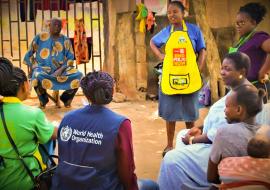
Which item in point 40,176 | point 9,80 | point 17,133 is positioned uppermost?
point 9,80

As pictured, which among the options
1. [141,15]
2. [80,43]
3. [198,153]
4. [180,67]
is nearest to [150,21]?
[141,15]

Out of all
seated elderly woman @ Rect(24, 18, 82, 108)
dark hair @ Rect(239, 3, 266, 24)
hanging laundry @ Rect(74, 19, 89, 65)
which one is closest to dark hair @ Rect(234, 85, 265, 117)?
dark hair @ Rect(239, 3, 266, 24)

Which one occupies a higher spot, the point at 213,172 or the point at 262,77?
the point at 262,77

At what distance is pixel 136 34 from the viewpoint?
9.23 m

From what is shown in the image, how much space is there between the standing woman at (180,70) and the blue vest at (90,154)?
8.48 feet

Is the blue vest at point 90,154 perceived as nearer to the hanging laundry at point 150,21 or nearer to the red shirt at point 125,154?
the red shirt at point 125,154

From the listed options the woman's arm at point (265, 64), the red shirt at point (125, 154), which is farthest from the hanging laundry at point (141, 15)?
the red shirt at point (125, 154)

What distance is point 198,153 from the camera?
3.72 meters

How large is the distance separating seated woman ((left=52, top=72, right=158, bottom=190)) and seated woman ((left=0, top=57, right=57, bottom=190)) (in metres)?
0.26

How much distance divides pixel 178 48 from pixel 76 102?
4280 millimetres

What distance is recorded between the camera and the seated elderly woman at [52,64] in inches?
336

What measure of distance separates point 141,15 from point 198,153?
5.56 m

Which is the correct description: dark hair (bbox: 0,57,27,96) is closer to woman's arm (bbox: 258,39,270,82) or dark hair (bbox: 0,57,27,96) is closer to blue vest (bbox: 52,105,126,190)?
blue vest (bbox: 52,105,126,190)

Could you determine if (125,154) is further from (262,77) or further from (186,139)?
(262,77)
